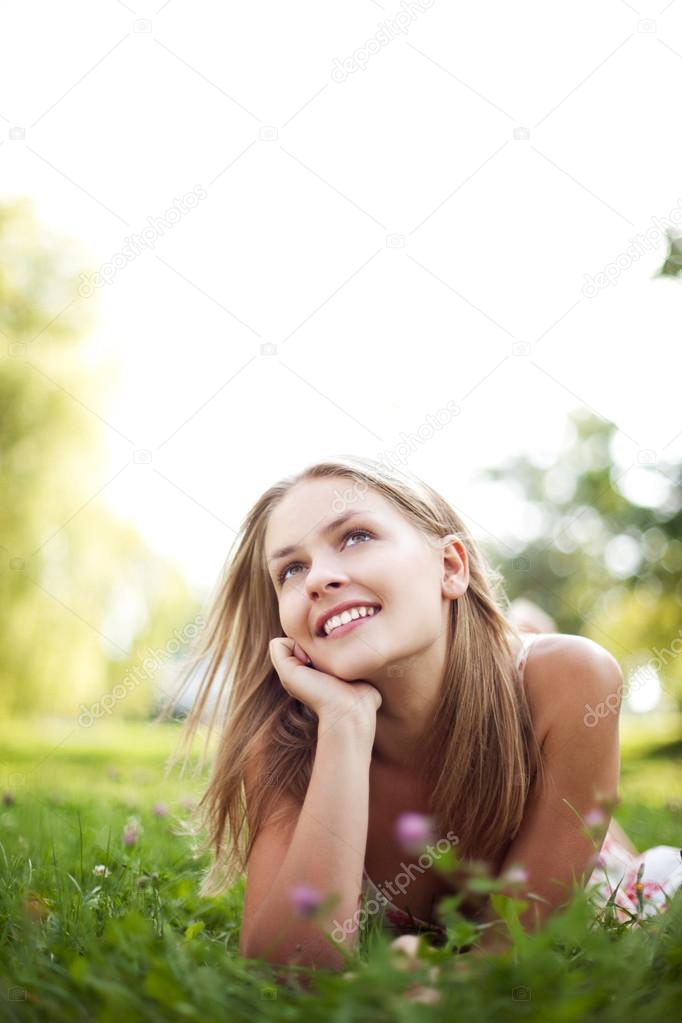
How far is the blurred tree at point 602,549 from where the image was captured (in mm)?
10414

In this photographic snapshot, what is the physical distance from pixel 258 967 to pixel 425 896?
1.03 metres

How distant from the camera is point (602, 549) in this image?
53.1 feet

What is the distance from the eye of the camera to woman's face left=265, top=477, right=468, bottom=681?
2086 mm

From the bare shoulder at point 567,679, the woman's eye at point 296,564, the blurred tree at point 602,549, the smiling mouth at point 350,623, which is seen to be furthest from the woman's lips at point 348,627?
the blurred tree at point 602,549

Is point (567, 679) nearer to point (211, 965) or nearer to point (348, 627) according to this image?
point (348, 627)

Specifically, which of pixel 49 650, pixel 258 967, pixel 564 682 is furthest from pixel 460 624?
pixel 49 650

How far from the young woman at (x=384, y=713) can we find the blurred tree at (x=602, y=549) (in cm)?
234

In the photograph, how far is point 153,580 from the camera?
10289 millimetres

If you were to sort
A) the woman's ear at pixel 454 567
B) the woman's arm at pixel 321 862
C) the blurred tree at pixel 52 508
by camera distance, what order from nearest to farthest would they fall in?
the woman's arm at pixel 321 862
the woman's ear at pixel 454 567
the blurred tree at pixel 52 508

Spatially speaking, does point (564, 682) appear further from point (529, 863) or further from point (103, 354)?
point (103, 354)

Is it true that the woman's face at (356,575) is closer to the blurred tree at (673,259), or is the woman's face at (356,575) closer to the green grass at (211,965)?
the green grass at (211,965)

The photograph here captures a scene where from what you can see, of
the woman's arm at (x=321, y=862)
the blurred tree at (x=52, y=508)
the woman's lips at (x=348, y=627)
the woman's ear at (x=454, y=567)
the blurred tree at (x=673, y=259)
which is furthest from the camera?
the blurred tree at (x=52, y=508)

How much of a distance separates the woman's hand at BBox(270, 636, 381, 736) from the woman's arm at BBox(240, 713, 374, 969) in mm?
17

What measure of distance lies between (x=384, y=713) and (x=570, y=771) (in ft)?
1.73
